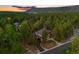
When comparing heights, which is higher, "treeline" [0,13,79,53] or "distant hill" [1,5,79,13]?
"distant hill" [1,5,79,13]

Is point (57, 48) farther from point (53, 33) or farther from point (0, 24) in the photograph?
point (0, 24)

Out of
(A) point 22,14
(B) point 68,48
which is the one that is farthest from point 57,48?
(A) point 22,14

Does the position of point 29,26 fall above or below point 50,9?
below

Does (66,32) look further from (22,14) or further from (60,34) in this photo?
(22,14)

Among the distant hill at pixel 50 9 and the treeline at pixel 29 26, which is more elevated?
the distant hill at pixel 50 9
